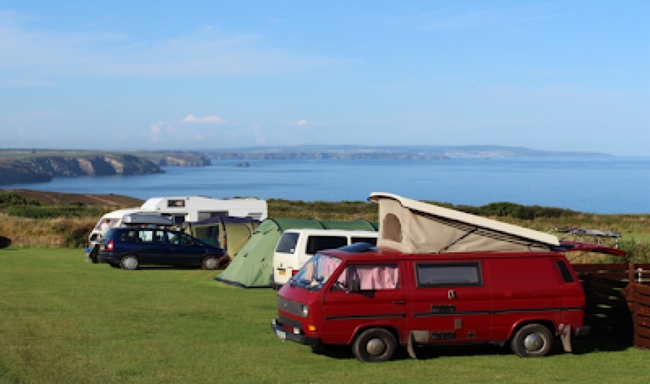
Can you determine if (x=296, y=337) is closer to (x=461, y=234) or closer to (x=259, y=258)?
(x=461, y=234)

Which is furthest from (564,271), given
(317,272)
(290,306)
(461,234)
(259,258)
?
(259,258)

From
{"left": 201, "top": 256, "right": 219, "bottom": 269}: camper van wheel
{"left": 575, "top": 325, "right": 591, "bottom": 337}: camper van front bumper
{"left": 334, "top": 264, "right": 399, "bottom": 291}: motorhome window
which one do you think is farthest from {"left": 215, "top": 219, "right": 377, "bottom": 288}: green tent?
{"left": 575, "top": 325, "right": 591, "bottom": 337}: camper van front bumper

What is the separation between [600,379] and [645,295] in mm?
2492

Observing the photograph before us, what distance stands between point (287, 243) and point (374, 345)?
8150 millimetres

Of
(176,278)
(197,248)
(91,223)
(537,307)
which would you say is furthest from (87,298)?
(91,223)

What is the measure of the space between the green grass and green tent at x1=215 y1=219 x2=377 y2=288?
2820 mm

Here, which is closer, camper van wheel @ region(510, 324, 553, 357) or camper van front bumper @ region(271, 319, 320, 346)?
camper van front bumper @ region(271, 319, 320, 346)

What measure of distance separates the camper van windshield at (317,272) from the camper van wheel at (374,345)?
0.91 meters

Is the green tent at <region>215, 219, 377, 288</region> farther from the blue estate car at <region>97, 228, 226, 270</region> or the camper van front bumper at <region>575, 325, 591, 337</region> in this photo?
the camper van front bumper at <region>575, 325, 591, 337</region>

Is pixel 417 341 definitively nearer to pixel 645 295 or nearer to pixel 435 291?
pixel 435 291

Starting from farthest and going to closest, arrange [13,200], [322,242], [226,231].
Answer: [13,200], [226,231], [322,242]

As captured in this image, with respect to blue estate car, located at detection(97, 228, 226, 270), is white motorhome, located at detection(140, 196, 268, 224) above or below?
above

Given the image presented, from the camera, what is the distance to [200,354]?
36.9 feet

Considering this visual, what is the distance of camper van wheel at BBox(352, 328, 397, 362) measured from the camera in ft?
35.2
